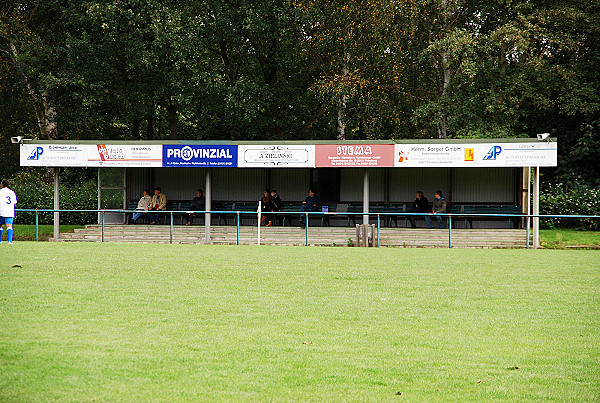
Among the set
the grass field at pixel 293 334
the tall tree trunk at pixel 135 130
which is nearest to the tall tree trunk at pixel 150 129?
the tall tree trunk at pixel 135 130

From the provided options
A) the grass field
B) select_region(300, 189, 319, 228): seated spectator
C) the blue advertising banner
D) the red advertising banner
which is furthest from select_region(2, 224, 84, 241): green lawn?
the grass field

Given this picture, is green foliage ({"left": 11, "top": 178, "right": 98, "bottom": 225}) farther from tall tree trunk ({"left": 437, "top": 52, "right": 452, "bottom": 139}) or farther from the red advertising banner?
tall tree trunk ({"left": 437, "top": 52, "right": 452, "bottom": 139})

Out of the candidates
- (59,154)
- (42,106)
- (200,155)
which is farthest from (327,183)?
(42,106)

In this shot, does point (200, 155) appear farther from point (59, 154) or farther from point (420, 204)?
point (420, 204)

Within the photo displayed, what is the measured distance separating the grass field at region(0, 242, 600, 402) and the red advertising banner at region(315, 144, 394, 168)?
396 inches

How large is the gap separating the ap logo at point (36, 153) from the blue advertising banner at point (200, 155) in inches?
167

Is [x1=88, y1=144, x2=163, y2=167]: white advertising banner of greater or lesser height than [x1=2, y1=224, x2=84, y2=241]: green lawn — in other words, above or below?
above

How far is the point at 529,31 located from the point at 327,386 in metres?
28.0

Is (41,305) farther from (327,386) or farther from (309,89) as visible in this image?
(309,89)

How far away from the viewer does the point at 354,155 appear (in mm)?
23812

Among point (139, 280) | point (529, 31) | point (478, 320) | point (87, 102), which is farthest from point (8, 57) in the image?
point (478, 320)

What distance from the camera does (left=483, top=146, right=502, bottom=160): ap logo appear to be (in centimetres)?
2300

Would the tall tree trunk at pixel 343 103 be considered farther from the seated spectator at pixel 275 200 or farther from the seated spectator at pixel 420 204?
the seated spectator at pixel 420 204

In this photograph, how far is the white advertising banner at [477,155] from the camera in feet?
74.6
